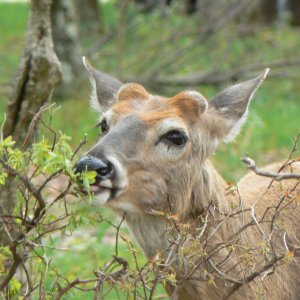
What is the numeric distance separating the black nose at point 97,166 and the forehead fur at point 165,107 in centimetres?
76

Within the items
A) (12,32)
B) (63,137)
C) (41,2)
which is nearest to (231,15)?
(41,2)

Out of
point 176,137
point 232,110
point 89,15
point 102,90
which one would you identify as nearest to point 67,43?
point 89,15

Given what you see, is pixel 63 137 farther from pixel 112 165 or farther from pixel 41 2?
pixel 41 2

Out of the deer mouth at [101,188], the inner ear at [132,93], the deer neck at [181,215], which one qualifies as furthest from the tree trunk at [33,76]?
the deer mouth at [101,188]

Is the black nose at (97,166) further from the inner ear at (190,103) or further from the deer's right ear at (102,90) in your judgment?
the deer's right ear at (102,90)

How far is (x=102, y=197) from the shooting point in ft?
17.6

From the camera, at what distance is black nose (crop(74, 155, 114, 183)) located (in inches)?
202

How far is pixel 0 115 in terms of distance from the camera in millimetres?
14633

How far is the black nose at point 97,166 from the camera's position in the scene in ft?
16.9

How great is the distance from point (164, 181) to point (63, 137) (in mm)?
1252

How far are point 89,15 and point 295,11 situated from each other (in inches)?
380

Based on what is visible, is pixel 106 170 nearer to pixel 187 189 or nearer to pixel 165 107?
pixel 187 189

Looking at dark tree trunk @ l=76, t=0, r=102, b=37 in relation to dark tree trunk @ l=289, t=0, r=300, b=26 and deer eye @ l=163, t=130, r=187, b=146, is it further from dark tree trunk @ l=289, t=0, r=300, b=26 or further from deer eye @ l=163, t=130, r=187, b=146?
deer eye @ l=163, t=130, r=187, b=146

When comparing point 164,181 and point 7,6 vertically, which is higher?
point 164,181
